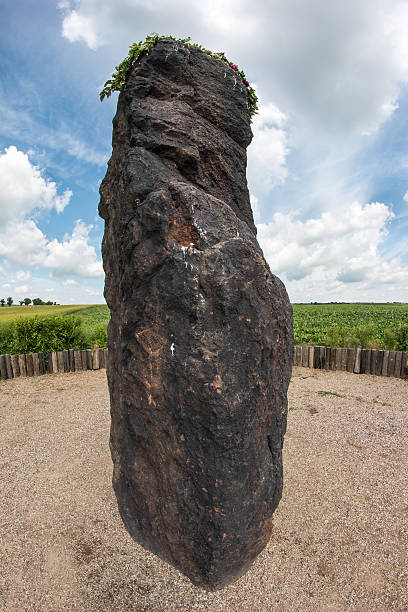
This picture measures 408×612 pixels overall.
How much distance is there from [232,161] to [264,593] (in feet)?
14.0

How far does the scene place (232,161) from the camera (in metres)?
4.05

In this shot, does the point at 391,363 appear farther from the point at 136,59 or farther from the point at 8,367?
the point at 8,367

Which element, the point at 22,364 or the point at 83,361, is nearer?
the point at 22,364

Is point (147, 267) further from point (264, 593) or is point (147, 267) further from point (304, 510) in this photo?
point (304, 510)

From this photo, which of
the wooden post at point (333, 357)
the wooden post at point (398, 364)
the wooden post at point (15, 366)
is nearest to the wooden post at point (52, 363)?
the wooden post at point (15, 366)

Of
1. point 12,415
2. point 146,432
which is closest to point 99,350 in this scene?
point 12,415

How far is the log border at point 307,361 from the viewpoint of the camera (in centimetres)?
958

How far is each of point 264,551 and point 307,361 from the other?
25.5 feet

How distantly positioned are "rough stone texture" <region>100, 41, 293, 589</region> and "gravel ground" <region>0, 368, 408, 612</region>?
26cm

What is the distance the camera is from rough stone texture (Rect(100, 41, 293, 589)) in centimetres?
271

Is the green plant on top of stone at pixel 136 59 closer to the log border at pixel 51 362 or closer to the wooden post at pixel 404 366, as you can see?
the log border at pixel 51 362

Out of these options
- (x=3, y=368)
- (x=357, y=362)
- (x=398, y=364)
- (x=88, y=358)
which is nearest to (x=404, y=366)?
(x=398, y=364)

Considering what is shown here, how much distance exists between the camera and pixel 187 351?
2.71 metres

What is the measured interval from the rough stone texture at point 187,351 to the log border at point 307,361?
6.87m
